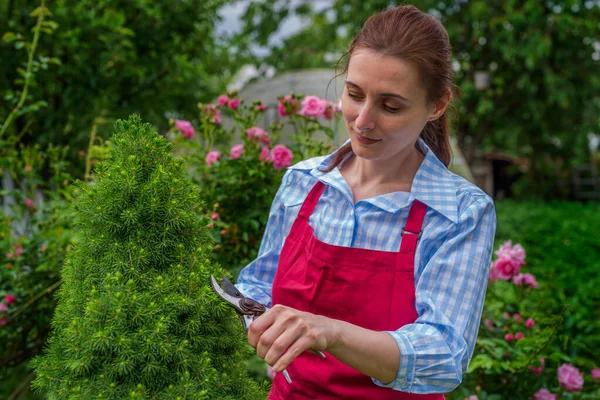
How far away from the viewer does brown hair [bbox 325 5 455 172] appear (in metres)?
1.61

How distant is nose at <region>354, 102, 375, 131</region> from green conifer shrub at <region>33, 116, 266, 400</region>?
1.38 ft

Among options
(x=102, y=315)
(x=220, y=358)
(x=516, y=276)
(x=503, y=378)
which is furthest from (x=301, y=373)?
(x=516, y=276)

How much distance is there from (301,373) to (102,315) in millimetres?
608

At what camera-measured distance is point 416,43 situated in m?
1.62

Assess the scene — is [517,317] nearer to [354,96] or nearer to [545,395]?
[545,395]

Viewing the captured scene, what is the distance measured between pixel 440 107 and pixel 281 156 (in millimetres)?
1302

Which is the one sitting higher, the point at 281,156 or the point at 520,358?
the point at 281,156

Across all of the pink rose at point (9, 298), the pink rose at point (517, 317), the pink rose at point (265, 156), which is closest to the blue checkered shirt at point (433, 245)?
the pink rose at point (265, 156)

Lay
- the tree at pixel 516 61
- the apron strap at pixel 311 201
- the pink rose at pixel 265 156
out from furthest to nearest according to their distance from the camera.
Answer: the tree at pixel 516 61 < the pink rose at pixel 265 156 < the apron strap at pixel 311 201

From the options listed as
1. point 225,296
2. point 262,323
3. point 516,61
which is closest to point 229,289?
point 225,296

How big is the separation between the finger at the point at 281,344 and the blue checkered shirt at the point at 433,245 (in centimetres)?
26

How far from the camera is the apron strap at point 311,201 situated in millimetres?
1852

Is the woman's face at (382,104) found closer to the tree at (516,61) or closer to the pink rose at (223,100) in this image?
the pink rose at (223,100)

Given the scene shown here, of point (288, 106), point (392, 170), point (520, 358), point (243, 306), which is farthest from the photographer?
point (288, 106)
